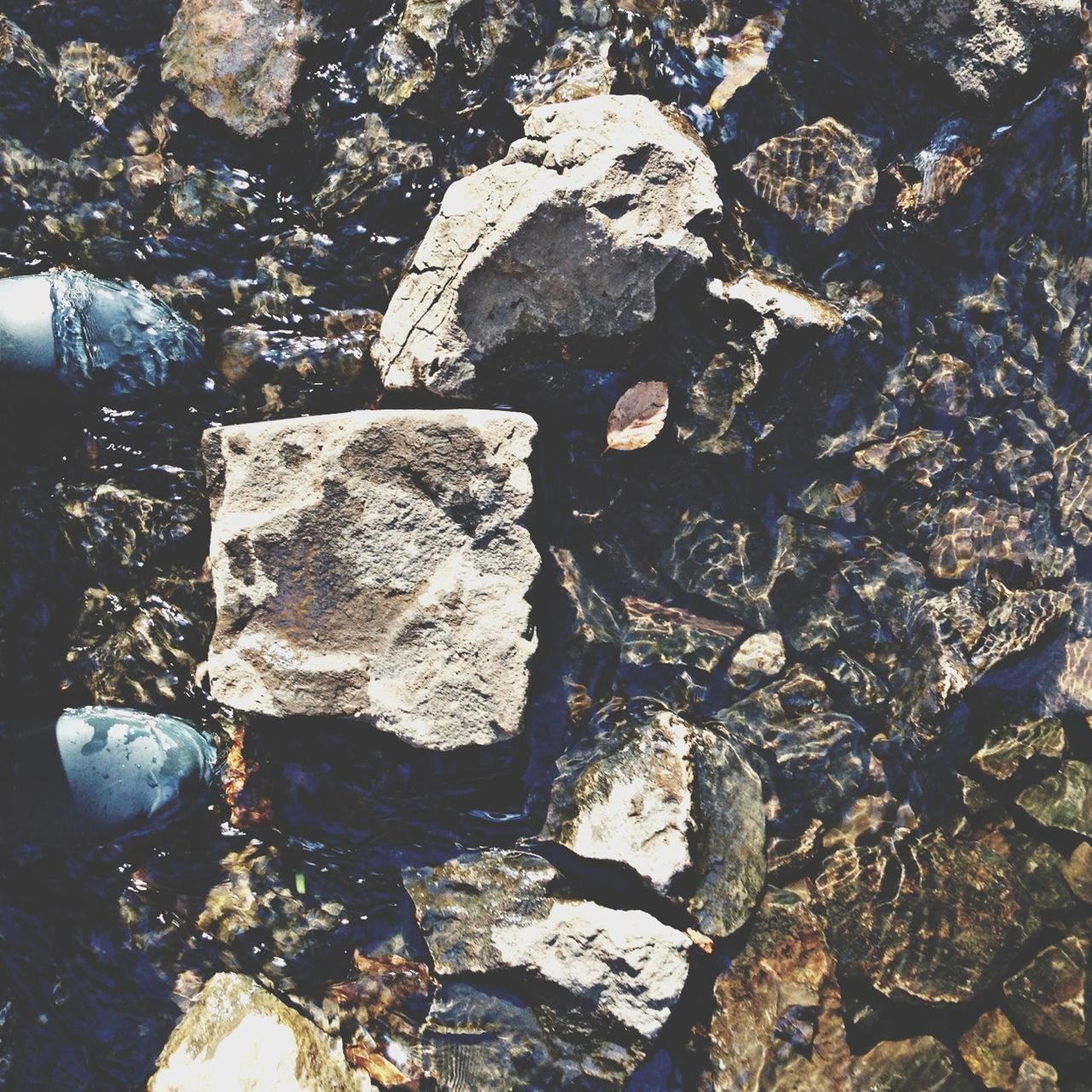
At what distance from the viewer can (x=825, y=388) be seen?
11.7ft

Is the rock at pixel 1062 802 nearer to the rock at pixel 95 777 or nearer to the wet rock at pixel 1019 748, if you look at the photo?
the wet rock at pixel 1019 748

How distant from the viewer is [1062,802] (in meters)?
3.89

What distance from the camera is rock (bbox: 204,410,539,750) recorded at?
3074 millimetres

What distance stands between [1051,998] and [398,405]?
3.64 metres

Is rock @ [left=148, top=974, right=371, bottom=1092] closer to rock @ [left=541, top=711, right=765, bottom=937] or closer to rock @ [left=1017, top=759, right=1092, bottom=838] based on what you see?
rock @ [left=541, top=711, right=765, bottom=937]

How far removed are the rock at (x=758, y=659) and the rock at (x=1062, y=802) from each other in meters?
1.27

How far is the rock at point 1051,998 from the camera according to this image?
146 inches

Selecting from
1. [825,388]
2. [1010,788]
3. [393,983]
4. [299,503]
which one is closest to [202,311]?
[299,503]

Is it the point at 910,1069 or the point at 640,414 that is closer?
the point at 640,414

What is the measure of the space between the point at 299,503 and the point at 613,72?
2.05 meters

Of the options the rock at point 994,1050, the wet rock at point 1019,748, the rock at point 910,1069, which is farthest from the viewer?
the wet rock at point 1019,748

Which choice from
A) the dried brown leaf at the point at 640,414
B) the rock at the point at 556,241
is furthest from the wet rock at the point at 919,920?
the rock at the point at 556,241

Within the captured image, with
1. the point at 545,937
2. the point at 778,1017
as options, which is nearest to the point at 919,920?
the point at 778,1017

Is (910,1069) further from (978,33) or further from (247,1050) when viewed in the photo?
(978,33)
